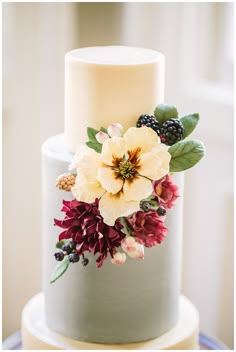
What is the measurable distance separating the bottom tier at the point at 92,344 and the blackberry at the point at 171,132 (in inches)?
Answer: 12.3

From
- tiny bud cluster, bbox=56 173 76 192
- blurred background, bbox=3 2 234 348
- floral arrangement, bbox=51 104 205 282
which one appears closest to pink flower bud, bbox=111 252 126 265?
floral arrangement, bbox=51 104 205 282

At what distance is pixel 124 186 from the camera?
0.87m

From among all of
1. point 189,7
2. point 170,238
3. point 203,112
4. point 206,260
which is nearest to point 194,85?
point 203,112

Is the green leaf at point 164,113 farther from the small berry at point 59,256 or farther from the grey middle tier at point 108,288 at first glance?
the small berry at point 59,256

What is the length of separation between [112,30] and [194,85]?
0.77ft

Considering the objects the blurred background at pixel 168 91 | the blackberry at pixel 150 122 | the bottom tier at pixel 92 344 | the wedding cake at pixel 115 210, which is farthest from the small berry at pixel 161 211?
the blurred background at pixel 168 91

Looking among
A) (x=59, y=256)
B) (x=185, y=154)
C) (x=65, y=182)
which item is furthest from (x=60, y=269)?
(x=185, y=154)

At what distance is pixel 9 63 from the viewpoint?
159 centimetres

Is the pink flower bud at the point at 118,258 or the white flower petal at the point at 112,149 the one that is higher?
the white flower petal at the point at 112,149

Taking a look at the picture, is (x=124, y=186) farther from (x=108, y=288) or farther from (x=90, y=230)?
(x=108, y=288)

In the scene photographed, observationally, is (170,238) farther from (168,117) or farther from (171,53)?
(171,53)

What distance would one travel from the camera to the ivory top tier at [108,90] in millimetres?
949

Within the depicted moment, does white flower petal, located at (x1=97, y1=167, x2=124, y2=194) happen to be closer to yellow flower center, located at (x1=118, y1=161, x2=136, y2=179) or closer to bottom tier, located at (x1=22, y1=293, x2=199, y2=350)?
yellow flower center, located at (x1=118, y1=161, x2=136, y2=179)

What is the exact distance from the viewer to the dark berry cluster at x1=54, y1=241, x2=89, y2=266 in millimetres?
921
